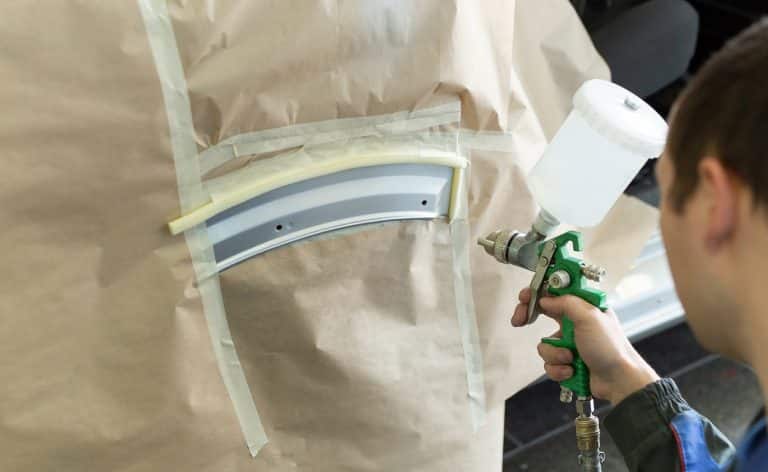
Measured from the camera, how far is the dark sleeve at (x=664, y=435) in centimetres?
89

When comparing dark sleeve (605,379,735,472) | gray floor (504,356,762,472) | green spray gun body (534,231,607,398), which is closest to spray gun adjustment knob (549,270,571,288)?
green spray gun body (534,231,607,398)

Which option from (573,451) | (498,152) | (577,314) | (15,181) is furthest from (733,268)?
(573,451)

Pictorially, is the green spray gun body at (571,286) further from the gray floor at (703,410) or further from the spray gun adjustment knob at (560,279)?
the gray floor at (703,410)

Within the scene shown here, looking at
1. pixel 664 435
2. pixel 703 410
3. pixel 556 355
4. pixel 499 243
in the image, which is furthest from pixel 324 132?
pixel 703 410

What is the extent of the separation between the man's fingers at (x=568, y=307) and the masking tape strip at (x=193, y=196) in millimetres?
327

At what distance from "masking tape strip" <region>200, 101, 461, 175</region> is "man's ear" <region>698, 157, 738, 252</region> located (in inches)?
15.5

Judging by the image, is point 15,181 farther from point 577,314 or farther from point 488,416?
point 488,416

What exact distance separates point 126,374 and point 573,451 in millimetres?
1089

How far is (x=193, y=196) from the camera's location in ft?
2.87

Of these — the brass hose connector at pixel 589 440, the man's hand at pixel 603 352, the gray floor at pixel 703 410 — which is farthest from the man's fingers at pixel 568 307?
the gray floor at pixel 703 410

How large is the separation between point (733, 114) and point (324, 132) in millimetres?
429

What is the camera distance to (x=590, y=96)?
919 mm

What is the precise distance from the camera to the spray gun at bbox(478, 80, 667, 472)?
0.91 meters

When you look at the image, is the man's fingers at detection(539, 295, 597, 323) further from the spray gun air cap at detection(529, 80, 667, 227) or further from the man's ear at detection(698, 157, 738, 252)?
the man's ear at detection(698, 157, 738, 252)
